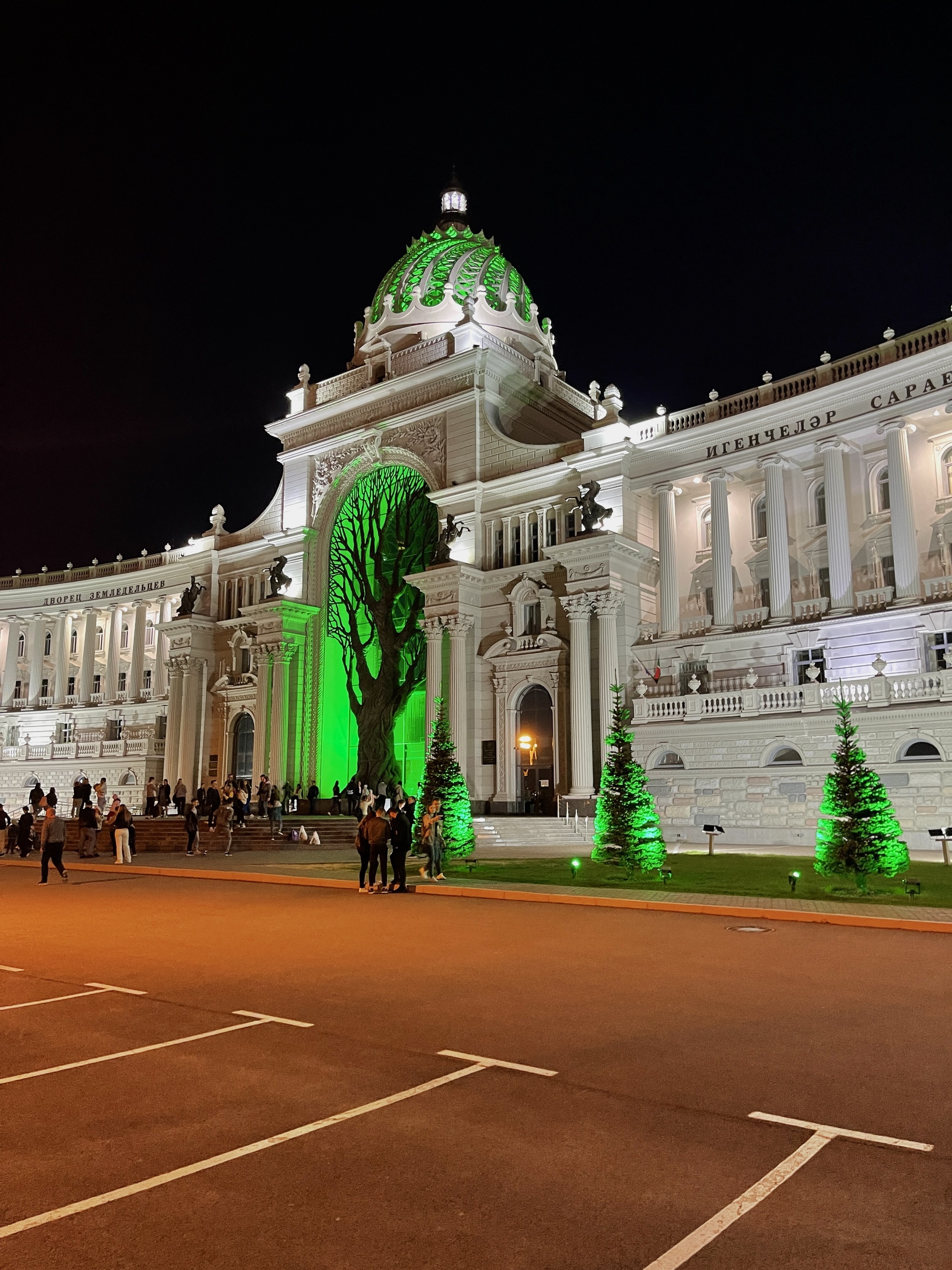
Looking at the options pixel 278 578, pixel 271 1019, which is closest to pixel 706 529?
pixel 278 578

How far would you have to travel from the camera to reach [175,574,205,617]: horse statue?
195 ft

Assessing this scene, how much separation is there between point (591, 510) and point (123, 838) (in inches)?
921

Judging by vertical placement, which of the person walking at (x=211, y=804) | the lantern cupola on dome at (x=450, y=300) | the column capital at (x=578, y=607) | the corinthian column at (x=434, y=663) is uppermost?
the lantern cupola on dome at (x=450, y=300)

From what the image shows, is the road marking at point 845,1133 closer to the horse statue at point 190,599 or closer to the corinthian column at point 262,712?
the corinthian column at point 262,712

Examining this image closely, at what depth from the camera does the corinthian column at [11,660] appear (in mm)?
Answer: 74250

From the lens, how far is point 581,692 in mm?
40219

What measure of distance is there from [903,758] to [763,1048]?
25.4m

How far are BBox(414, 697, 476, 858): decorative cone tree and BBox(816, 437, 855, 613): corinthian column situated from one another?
16.9 m

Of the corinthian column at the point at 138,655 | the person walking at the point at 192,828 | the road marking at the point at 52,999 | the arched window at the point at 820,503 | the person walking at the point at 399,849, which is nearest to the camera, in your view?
the road marking at the point at 52,999

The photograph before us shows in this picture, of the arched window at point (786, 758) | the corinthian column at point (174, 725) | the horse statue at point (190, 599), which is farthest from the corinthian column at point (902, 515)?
the corinthian column at point (174, 725)

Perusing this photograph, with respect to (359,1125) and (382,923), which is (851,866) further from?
(359,1125)

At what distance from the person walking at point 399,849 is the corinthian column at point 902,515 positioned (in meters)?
22.1

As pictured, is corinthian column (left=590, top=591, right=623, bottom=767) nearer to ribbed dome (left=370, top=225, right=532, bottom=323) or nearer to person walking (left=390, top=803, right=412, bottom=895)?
person walking (left=390, top=803, right=412, bottom=895)

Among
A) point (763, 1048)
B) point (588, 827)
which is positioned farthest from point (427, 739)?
point (763, 1048)
